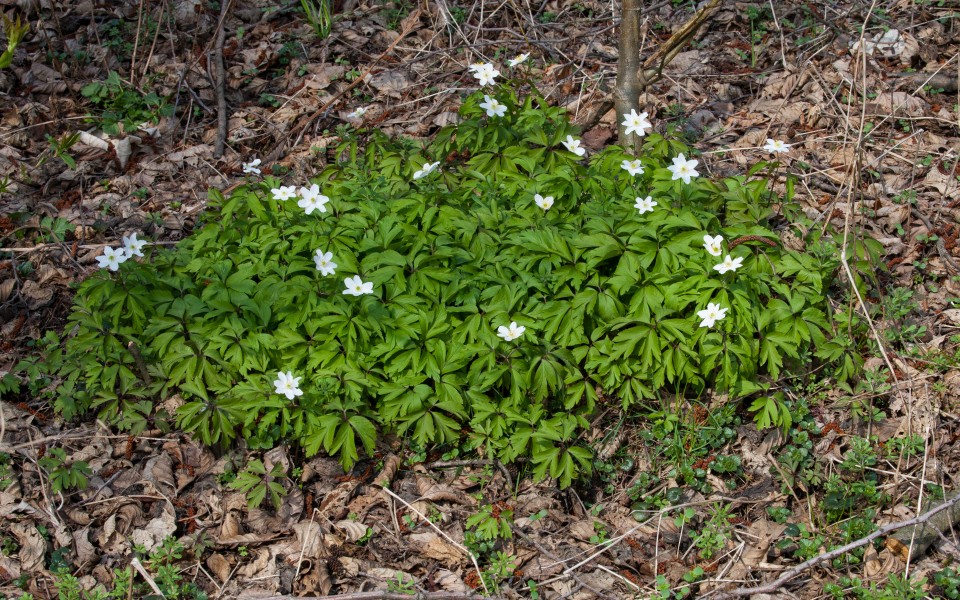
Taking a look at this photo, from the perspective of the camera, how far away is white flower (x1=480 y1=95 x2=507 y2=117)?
13.5ft

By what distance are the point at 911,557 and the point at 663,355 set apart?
46.8 inches

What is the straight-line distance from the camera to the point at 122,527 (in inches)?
130

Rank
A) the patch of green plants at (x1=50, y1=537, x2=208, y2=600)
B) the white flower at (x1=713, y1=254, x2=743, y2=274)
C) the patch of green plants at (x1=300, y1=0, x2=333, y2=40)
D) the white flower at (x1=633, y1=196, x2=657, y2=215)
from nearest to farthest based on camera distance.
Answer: the patch of green plants at (x1=50, y1=537, x2=208, y2=600)
the white flower at (x1=713, y1=254, x2=743, y2=274)
the white flower at (x1=633, y1=196, x2=657, y2=215)
the patch of green plants at (x1=300, y1=0, x2=333, y2=40)

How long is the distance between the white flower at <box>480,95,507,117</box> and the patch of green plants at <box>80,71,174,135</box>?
2.58 metres

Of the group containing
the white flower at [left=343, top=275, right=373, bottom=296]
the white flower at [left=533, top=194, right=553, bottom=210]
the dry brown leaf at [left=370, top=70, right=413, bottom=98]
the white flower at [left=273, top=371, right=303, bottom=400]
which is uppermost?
the white flower at [left=533, top=194, right=553, bottom=210]

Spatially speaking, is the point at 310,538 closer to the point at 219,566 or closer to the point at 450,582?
the point at 219,566

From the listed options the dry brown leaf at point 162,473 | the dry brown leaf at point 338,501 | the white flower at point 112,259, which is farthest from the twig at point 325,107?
the dry brown leaf at point 338,501

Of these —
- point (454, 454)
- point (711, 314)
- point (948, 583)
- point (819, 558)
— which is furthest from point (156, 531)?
point (948, 583)

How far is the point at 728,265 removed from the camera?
3.36 meters

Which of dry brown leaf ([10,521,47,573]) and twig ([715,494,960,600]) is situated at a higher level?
twig ([715,494,960,600])

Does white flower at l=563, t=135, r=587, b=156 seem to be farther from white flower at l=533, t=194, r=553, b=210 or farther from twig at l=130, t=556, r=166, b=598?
twig at l=130, t=556, r=166, b=598

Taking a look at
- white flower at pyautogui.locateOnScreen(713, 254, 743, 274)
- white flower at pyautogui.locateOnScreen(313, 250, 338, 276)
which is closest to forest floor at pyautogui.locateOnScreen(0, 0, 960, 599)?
white flower at pyautogui.locateOnScreen(713, 254, 743, 274)

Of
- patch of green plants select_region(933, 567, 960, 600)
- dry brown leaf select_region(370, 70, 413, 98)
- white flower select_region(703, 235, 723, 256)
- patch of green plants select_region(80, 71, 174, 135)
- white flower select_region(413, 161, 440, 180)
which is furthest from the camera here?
dry brown leaf select_region(370, 70, 413, 98)

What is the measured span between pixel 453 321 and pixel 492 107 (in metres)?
1.34
